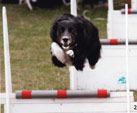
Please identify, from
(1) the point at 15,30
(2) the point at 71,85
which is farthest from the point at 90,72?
(1) the point at 15,30

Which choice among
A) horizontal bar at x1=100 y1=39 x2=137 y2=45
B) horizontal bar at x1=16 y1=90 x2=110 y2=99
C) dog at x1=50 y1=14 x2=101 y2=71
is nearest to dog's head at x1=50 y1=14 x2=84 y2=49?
dog at x1=50 y1=14 x2=101 y2=71

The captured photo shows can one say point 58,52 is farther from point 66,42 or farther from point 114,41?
point 114,41

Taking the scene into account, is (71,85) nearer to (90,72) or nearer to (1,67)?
(90,72)

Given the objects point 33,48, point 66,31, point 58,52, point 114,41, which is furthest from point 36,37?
point 66,31

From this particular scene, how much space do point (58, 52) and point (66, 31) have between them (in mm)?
237

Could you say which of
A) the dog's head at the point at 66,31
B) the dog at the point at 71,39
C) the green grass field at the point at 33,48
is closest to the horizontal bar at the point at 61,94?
the dog at the point at 71,39

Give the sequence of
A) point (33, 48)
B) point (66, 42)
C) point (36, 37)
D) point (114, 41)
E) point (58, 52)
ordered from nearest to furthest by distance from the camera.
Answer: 1. point (66, 42)
2. point (58, 52)
3. point (114, 41)
4. point (33, 48)
5. point (36, 37)

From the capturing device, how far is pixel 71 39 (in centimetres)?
439

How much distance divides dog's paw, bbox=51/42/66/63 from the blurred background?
2677 mm

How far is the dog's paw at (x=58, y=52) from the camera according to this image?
4.56 m

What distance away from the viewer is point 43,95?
4.61 metres

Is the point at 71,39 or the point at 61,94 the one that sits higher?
the point at 71,39

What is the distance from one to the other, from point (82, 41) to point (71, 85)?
2.48 metres

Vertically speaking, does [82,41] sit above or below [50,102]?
above
